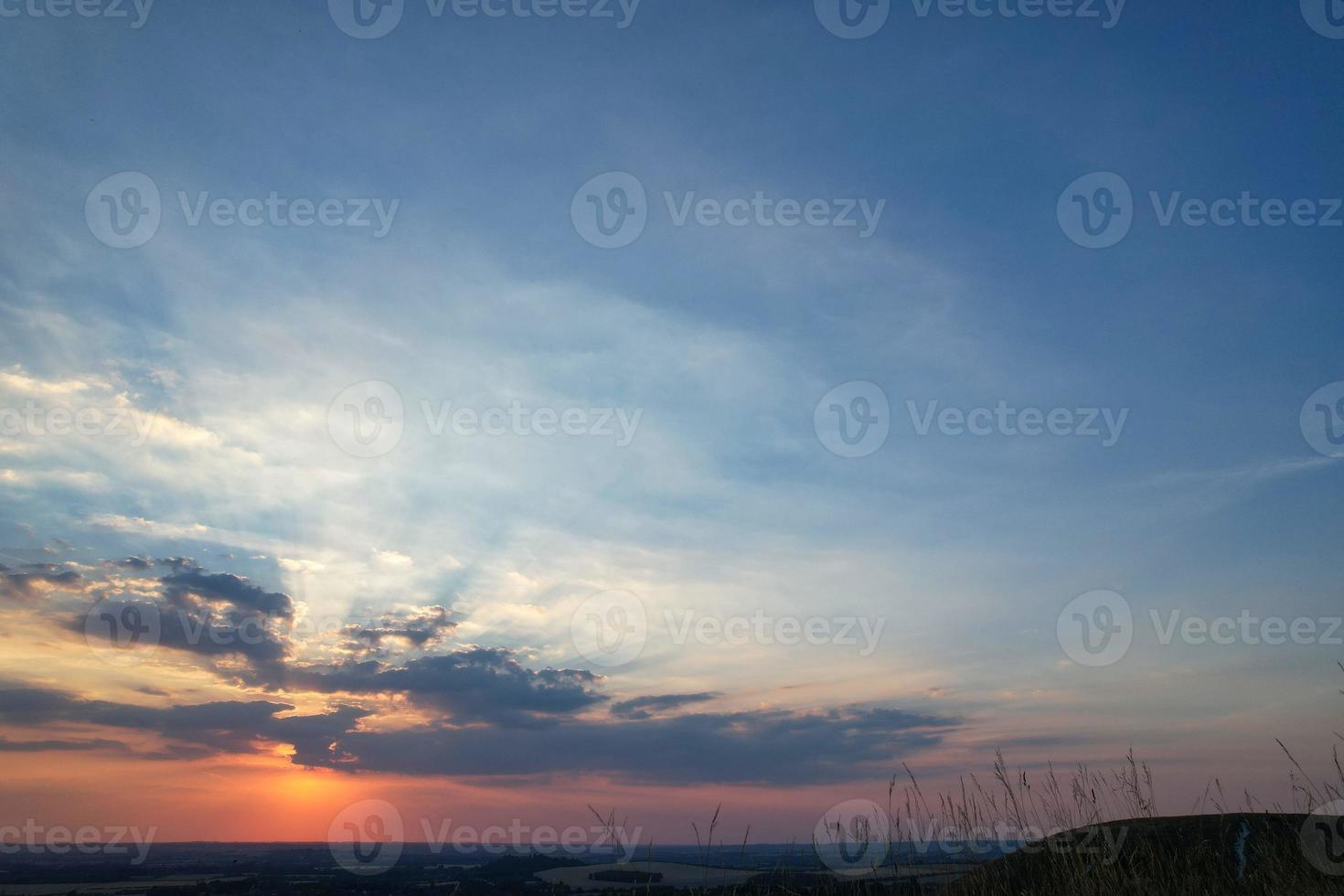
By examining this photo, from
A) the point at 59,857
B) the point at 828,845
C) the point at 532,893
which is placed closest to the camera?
the point at 828,845

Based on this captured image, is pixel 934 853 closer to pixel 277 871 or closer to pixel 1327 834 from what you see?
pixel 1327 834

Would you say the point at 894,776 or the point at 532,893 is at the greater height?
the point at 894,776

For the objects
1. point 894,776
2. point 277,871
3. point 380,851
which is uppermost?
point 894,776

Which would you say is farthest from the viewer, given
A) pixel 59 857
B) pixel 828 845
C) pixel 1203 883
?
pixel 59 857

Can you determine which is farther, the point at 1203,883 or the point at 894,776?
A: the point at 894,776

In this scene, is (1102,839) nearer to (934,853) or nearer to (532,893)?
(934,853)

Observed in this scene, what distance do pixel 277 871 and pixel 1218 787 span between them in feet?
363

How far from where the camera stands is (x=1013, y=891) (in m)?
8.76

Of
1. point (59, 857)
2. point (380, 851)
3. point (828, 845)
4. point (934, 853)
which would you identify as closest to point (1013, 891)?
point (934, 853)

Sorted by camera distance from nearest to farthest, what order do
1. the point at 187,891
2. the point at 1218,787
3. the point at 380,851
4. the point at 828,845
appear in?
the point at 828,845 → the point at 1218,787 → the point at 187,891 → the point at 380,851

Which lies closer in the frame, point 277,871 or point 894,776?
point 894,776

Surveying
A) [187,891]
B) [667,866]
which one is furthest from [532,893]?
[667,866]

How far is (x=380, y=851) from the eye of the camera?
157 meters

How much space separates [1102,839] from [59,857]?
7863 inches
